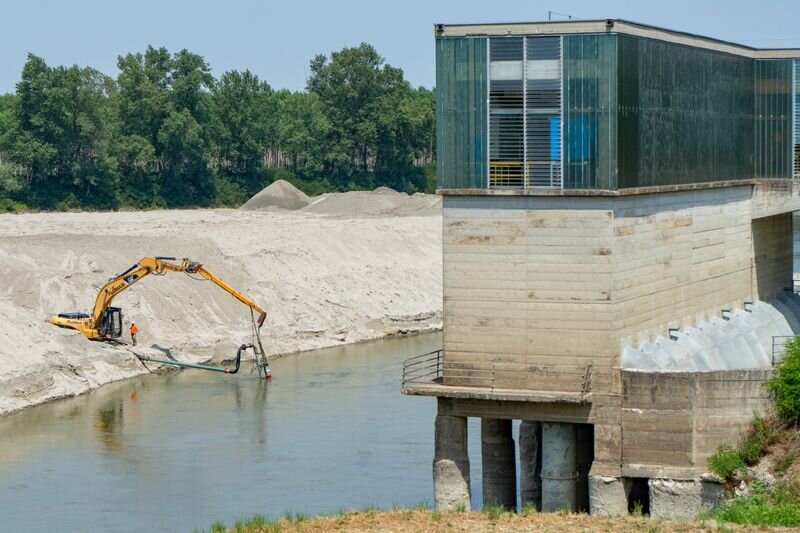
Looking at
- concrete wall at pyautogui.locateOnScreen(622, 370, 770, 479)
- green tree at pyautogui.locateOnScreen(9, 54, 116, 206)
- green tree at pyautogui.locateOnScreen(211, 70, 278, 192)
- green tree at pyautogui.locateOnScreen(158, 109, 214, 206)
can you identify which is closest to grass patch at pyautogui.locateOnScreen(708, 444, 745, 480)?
concrete wall at pyautogui.locateOnScreen(622, 370, 770, 479)

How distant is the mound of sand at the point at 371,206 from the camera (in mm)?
A: 112000

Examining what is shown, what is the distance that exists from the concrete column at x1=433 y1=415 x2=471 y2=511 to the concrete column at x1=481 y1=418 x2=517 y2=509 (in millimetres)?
2242

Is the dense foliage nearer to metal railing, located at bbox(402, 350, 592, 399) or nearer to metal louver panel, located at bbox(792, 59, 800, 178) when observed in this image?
metal louver panel, located at bbox(792, 59, 800, 178)

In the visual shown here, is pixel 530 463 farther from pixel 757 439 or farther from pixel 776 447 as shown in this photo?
pixel 776 447

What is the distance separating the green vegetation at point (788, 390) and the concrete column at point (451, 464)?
21.9 ft

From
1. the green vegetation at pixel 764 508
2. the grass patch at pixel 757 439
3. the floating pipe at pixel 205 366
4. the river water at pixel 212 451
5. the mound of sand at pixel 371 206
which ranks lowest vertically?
the river water at pixel 212 451

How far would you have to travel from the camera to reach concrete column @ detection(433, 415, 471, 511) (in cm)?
3641

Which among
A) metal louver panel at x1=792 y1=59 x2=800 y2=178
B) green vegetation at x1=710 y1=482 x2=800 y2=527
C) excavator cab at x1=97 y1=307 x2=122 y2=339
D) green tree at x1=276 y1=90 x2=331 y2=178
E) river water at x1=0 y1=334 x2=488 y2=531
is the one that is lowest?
river water at x1=0 y1=334 x2=488 y2=531

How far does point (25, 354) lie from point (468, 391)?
27126mm

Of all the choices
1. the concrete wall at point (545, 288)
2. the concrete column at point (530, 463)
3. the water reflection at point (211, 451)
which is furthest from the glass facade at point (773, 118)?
the water reflection at point (211, 451)

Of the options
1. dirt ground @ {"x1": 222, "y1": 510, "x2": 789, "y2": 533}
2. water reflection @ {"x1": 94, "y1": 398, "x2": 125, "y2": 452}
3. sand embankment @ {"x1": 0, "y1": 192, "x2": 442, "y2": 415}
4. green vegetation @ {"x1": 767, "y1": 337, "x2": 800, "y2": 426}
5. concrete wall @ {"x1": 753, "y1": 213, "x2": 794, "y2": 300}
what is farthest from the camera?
sand embankment @ {"x1": 0, "y1": 192, "x2": 442, "y2": 415}

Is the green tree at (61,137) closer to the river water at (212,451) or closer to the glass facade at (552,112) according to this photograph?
the river water at (212,451)

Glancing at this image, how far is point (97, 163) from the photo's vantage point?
4843 inches

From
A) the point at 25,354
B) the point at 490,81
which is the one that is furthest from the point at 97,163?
the point at 490,81
